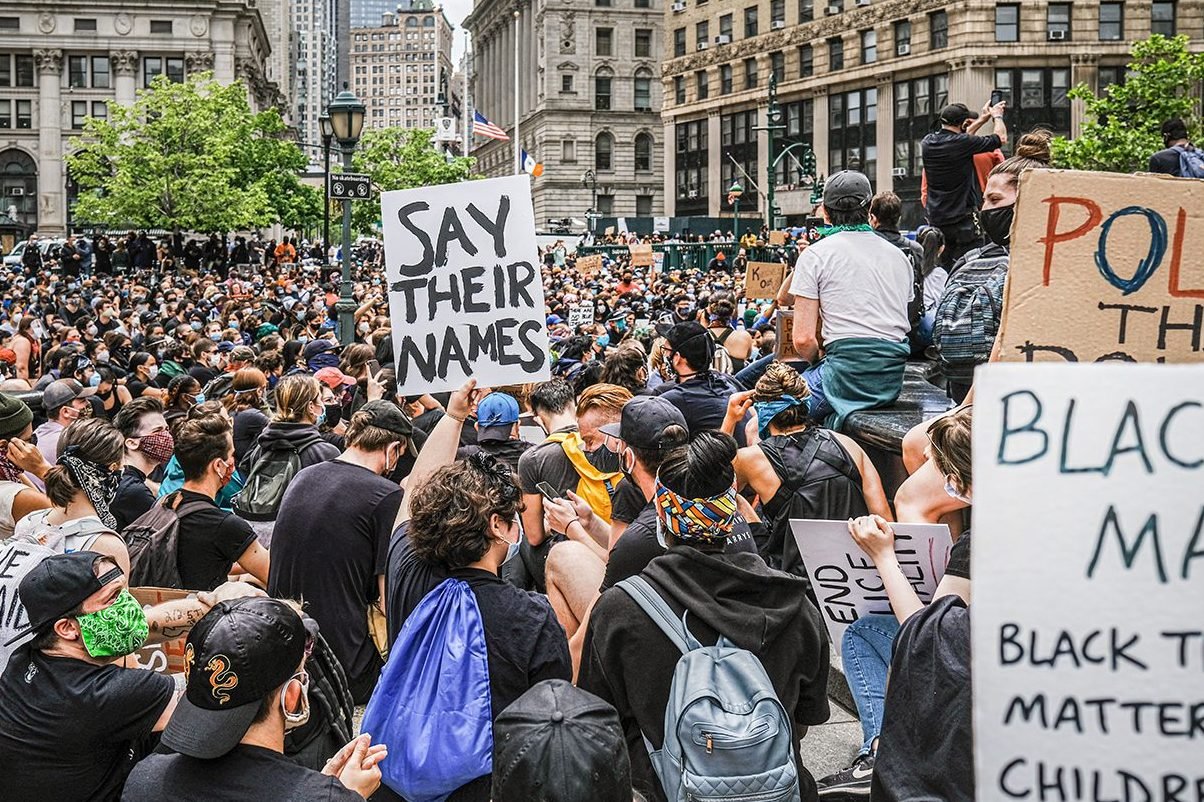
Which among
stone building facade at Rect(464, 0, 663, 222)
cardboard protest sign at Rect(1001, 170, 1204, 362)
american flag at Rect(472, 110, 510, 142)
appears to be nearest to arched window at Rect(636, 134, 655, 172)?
stone building facade at Rect(464, 0, 663, 222)

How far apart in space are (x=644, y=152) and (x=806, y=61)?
36.0 meters

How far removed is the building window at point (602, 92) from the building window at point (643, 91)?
2.27m

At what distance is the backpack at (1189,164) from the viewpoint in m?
9.92

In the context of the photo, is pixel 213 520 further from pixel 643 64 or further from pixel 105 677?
pixel 643 64

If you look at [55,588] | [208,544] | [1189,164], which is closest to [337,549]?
[208,544]

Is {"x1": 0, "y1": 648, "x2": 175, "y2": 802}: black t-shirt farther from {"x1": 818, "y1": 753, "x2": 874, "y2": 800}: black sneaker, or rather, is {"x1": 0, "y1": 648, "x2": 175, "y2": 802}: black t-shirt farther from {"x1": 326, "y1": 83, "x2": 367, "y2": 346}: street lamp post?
{"x1": 326, "y1": 83, "x2": 367, "y2": 346}: street lamp post

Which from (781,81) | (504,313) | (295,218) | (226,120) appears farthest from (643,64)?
(504,313)

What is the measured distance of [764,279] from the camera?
15586 mm

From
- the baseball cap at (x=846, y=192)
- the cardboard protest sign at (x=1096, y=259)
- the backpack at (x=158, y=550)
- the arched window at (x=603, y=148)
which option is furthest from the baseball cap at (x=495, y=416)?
the arched window at (x=603, y=148)

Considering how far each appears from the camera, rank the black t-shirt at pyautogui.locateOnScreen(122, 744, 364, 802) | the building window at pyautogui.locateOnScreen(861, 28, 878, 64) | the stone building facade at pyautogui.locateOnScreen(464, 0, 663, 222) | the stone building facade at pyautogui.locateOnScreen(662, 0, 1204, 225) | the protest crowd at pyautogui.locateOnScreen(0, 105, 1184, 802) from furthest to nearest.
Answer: the stone building facade at pyautogui.locateOnScreen(464, 0, 663, 222)
the building window at pyautogui.locateOnScreen(861, 28, 878, 64)
the stone building facade at pyautogui.locateOnScreen(662, 0, 1204, 225)
the protest crowd at pyautogui.locateOnScreen(0, 105, 1184, 802)
the black t-shirt at pyautogui.locateOnScreen(122, 744, 364, 802)

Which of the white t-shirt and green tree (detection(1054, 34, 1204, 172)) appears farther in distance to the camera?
green tree (detection(1054, 34, 1204, 172))

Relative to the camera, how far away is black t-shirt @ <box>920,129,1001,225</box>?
8.65 metres

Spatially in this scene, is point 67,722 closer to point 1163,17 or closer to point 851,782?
point 851,782

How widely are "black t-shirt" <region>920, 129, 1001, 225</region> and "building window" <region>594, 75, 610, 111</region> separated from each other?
99.2m
